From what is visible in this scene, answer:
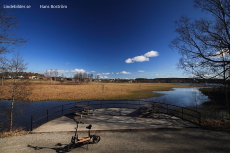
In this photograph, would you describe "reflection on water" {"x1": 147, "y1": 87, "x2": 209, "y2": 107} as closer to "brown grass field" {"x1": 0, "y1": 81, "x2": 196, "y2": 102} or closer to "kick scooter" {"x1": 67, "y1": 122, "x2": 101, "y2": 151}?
"brown grass field" {"x1": 0, "y1": 81, "x2": 196, "y2": 102}

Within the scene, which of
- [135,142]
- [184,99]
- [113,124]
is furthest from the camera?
[184,99]

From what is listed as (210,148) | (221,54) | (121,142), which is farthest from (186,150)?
(221,54)

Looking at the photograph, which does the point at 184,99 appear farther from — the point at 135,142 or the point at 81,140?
the point at 81,140

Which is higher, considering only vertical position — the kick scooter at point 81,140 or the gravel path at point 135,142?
the kick scooter at point 81,140

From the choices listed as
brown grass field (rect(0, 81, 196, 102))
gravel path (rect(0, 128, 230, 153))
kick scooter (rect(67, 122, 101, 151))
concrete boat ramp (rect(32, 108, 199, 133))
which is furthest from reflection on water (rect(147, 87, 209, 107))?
kick scooter (rect(67, 122, 101, 151))

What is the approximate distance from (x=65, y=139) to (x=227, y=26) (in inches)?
449

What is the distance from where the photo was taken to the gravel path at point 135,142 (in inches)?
208

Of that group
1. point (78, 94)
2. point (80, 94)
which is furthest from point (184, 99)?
point (78, 94)

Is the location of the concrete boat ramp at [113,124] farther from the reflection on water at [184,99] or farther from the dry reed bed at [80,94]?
the dry reed bed at [80,94]

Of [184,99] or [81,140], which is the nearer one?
[81,140]

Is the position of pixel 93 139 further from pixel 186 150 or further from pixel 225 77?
pixel 225 77

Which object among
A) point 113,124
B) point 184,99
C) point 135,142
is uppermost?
point 135,142

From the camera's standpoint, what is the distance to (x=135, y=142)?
6.00m

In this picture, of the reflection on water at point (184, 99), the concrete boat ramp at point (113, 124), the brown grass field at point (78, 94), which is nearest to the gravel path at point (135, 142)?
the concrete boat ramp at point (113, 124)
